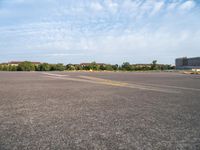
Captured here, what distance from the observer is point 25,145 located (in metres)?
3.33

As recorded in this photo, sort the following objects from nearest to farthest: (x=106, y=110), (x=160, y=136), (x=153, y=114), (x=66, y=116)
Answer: (x=160, y=136) < (x=66, y=116) < (x=153, y=114) < (x=106, y=110)

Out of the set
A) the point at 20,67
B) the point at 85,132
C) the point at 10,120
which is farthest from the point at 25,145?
the point at 20,67

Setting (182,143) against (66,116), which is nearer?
(182,143)

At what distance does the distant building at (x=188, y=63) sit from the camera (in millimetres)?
128750

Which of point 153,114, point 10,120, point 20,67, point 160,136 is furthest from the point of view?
point 20,67

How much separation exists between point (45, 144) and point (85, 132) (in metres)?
0.88

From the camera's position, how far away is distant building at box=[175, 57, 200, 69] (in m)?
129

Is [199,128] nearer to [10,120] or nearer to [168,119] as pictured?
[168,119]

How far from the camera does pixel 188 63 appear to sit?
13925 cm

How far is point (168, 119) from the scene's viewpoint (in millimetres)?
5145

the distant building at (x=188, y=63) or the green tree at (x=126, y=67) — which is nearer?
the green tree at (x=126, y=67)

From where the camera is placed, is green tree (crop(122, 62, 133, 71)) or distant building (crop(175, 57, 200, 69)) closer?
green tree (crop(122, 62, 133, 71))

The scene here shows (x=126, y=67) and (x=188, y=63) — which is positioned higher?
(x=188, y=63)

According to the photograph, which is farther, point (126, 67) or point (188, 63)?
point (188, 63)
